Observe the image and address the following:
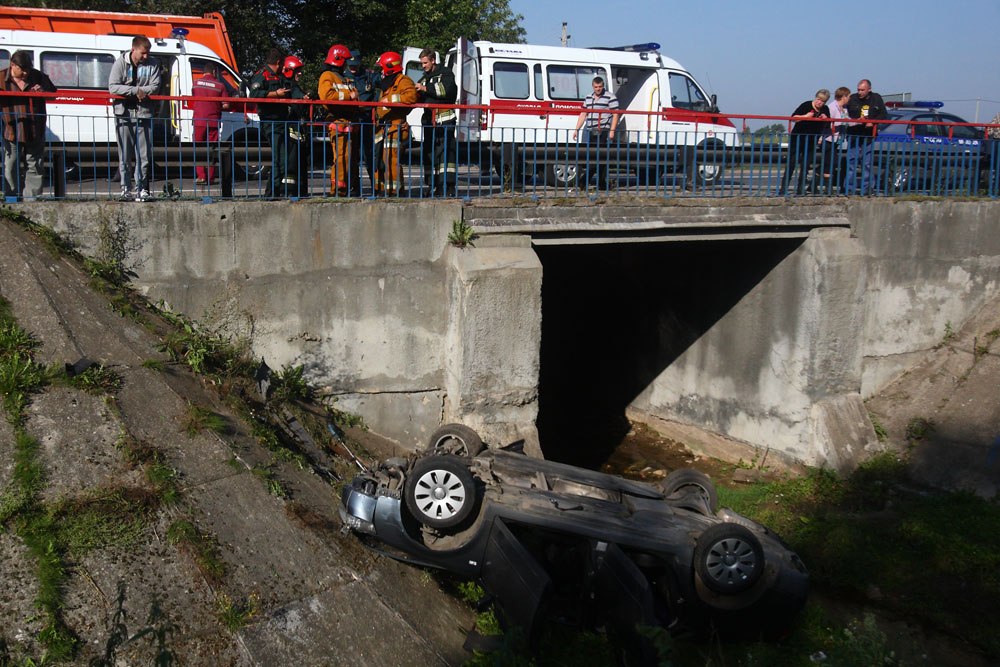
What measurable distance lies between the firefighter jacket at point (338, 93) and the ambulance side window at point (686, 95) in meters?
7.48

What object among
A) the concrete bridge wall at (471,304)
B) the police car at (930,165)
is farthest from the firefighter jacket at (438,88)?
the police car at (930,165)

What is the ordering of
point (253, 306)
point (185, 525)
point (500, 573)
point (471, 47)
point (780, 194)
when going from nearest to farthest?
point (185, 525), point (500, 573), point (253, 306), point (780, 194), point (471, 47)

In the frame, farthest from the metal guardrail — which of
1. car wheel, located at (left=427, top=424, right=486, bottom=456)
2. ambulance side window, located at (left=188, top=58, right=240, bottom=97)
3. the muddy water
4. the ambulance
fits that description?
the muddy water

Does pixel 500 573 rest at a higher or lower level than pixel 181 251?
lower

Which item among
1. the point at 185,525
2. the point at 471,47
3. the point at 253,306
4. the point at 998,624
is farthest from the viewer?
the point at 471,47

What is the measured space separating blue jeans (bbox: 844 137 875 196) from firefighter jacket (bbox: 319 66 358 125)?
668 centimetres

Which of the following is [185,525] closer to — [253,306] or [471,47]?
[253,306]

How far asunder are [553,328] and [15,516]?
10.4 meters

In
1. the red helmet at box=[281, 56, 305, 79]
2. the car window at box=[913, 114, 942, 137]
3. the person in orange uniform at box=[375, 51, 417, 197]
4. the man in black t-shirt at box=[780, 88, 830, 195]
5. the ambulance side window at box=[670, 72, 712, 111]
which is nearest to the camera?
the person in orange uniform at box=[375, 51, 417, 197]

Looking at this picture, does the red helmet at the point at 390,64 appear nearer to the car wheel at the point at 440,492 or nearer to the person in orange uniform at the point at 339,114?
the person in orange uniform at the point at 339,114

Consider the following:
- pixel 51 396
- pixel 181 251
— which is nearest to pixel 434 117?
pixel 181 251

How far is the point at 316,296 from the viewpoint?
9305 millimetres

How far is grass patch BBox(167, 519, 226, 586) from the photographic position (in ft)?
20.2

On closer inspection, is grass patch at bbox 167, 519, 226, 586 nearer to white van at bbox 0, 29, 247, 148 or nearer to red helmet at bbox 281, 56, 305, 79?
red helmet at bbox 281, 56, 305, 79
